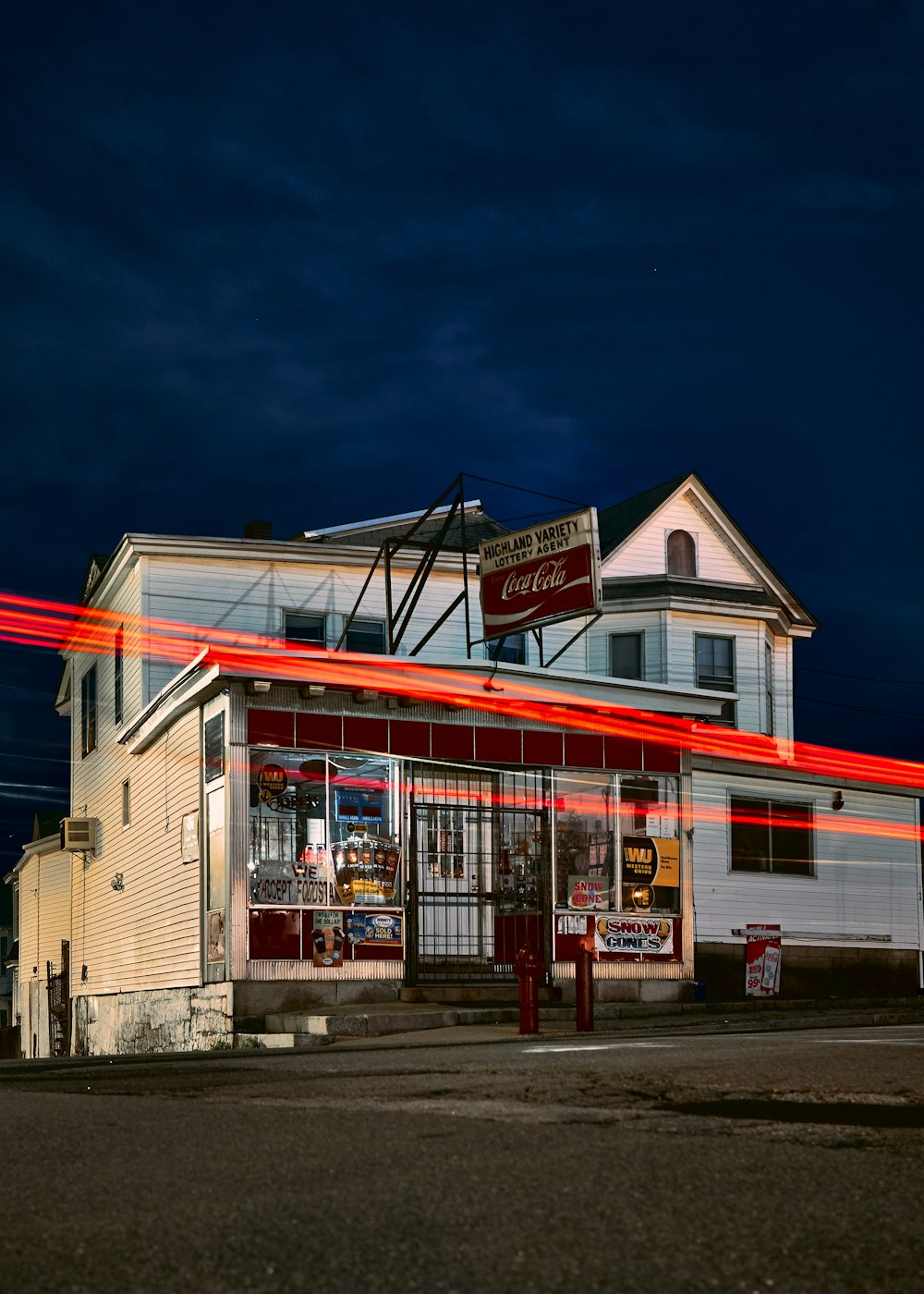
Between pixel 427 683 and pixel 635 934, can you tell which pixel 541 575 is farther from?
pixel 635 934

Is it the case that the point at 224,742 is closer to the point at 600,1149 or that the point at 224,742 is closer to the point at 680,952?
the point at 680,952

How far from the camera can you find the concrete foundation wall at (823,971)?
26172mm

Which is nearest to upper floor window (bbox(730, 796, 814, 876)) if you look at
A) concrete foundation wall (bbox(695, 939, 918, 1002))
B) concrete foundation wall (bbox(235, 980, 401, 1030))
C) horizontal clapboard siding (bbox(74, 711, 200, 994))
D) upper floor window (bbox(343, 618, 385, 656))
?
concrete foundation wall (bbox(695, 939, 918, 1002))

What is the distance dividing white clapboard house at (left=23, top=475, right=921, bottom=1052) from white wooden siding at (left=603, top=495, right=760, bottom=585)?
0.05 meters

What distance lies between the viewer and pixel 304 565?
27.9 m

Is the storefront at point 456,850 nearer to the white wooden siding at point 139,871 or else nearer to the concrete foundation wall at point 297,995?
the concrete foundation wall at point 297,995

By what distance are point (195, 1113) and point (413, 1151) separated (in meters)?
2.00

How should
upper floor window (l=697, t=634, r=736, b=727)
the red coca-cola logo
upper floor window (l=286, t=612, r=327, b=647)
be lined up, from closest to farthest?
the red coca-cola logo < upper floor window (l=286, t=612, r=327, b=647) < upper floor window (l=697, t=634, r=736, b=727)

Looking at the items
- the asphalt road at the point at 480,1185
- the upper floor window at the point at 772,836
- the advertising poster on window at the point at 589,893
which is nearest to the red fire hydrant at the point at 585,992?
the advertising poster on window at the point at 589,893

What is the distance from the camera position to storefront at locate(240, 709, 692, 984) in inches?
746

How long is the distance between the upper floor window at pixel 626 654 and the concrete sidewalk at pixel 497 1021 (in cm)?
1123

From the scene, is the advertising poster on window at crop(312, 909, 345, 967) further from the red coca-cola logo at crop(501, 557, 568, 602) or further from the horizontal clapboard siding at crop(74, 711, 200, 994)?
the red coca-cola logo at crop(501, 557, 568, 602)

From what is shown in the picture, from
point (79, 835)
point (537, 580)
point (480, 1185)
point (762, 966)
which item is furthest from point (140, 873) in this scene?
point (480, 1185)

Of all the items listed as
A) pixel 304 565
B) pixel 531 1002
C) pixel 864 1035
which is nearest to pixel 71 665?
pixel 304 565
